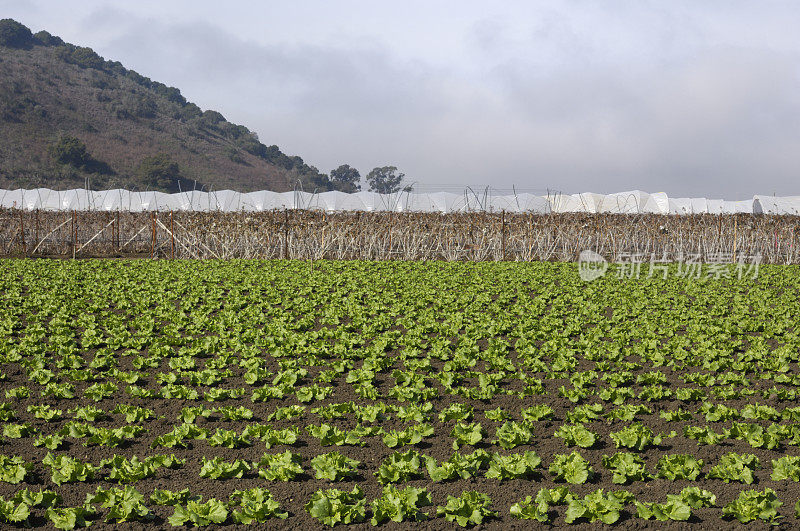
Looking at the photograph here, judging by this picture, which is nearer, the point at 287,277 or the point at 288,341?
the point at 288,341

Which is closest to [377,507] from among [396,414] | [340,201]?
[396,414]

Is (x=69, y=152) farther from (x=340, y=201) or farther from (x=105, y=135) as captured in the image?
(x=340, y=201)

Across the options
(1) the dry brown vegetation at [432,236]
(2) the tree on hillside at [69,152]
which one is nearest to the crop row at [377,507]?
(1) the dry brown vegetation at [432,236]

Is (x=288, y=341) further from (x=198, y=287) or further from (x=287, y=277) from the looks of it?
(x=287, y=277)

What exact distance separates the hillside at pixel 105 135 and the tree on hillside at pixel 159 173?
99mm

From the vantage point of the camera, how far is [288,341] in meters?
8.62

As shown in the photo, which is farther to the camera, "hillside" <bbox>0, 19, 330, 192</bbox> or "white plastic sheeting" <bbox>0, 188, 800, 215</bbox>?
"hillside" <bbox>0, 19, 330, 192</bbox>

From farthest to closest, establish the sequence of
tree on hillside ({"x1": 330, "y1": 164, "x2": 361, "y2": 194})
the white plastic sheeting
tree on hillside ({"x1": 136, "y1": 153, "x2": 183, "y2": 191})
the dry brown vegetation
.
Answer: tree on hillside ({"x1": 330, "y1": 164, "x2": 361, "y2": 194}) < tree on hillside ({"x1": 136, "y1": 153, "x2": 183, "y2": 191}) < the white plastic sheeting < the dry brown vegetation

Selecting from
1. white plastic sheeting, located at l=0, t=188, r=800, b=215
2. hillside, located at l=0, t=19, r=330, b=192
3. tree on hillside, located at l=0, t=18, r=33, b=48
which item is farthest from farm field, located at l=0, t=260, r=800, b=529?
tree on hillside, located at l=0, t=18, r=33, b=48

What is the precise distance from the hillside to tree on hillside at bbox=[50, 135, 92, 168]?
90 millimetres

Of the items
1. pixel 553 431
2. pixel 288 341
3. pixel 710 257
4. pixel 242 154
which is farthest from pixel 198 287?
pixel 242 154

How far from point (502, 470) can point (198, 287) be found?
10.8 meters

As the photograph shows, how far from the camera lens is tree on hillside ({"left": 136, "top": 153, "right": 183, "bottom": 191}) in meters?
61.8

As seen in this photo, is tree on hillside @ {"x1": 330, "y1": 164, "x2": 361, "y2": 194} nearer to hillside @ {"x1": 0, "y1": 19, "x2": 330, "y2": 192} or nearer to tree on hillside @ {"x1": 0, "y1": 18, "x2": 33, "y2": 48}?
hillside @ {"x1": 0, "y1": 19, "x2": 330, "y2": 192}
